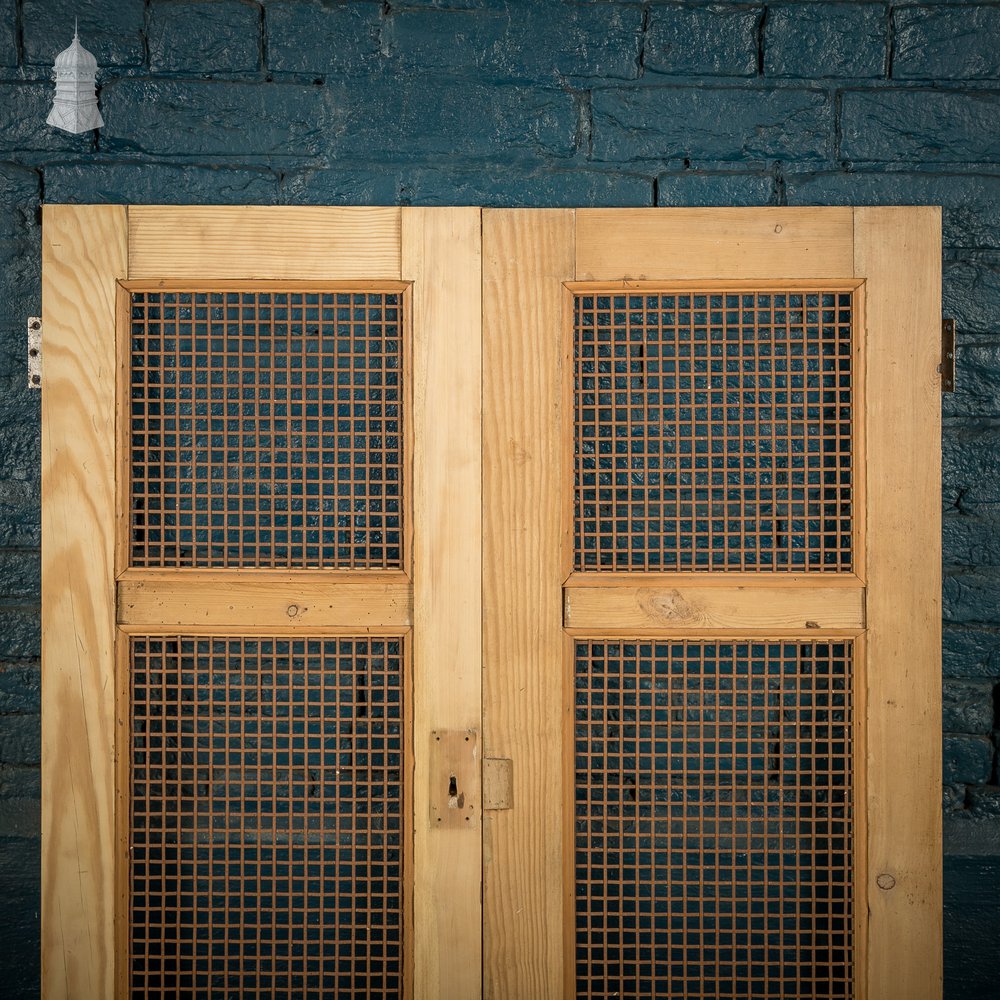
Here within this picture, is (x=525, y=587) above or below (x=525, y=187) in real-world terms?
below

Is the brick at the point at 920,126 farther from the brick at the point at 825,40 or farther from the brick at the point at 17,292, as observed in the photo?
the brick at the point at 17,292

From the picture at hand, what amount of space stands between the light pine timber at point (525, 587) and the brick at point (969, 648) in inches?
31.8

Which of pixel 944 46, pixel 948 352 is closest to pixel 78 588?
pixel 948 352

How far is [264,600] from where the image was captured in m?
1.68

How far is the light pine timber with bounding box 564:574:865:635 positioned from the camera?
1674mm

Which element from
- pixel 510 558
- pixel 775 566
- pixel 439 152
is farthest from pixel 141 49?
pixel 775 566

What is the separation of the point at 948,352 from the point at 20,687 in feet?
6.63

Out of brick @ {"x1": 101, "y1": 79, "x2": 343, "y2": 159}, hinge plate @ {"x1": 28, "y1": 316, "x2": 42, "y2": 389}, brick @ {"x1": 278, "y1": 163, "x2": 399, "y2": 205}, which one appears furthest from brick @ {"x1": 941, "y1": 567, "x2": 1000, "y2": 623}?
hinge plate @ {"x1": 28, "y1": 316, "x2": 42, "y2": 389}

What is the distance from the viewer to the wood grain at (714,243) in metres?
1.65

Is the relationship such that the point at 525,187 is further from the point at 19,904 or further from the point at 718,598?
the point at 19,904

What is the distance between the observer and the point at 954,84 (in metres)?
1.73

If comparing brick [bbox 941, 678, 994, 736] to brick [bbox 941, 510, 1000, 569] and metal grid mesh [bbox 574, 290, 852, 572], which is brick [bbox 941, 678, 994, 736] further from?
metal grid mesh [bbox 574, 290, 852, 572]

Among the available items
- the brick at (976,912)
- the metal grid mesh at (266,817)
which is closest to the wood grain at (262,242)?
the metal grid mesh at (266,817)

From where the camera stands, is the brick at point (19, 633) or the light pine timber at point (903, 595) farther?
the brick at point (19, 633)
